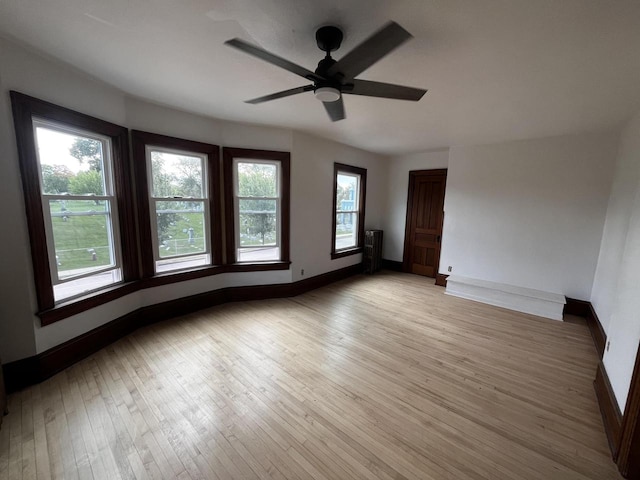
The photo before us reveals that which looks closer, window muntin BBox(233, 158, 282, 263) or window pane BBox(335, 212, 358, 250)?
window muntin BBox(233, 158, 282, 263)

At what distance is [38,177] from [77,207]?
0.41 m

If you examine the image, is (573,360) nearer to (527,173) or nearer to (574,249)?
(574,249)

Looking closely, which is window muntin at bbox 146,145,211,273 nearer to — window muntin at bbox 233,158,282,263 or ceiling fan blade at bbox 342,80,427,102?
window muntin at bbox 233,158,282,263

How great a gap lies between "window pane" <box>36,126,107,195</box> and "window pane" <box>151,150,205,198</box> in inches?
20.5

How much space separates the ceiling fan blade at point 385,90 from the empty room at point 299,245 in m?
0.02

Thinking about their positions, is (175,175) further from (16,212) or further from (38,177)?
(16,212)

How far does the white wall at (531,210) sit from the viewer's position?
3.52 metres

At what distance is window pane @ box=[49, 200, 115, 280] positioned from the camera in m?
2.27

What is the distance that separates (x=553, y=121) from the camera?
9.90 ft

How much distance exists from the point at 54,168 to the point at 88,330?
155 cm

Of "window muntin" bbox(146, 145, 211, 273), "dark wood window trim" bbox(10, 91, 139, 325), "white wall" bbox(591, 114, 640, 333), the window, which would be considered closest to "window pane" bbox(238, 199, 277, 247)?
"window muntin" bbox(146, 145, 211, 273)

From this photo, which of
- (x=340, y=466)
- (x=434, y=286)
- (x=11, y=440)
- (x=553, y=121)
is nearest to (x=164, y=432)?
(x=11, y=440)

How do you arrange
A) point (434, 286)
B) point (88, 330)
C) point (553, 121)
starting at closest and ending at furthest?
point (88, 330)
point (553, 121)
point (434, 286)

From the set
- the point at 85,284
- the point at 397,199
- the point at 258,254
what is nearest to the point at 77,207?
the point at 85,284
